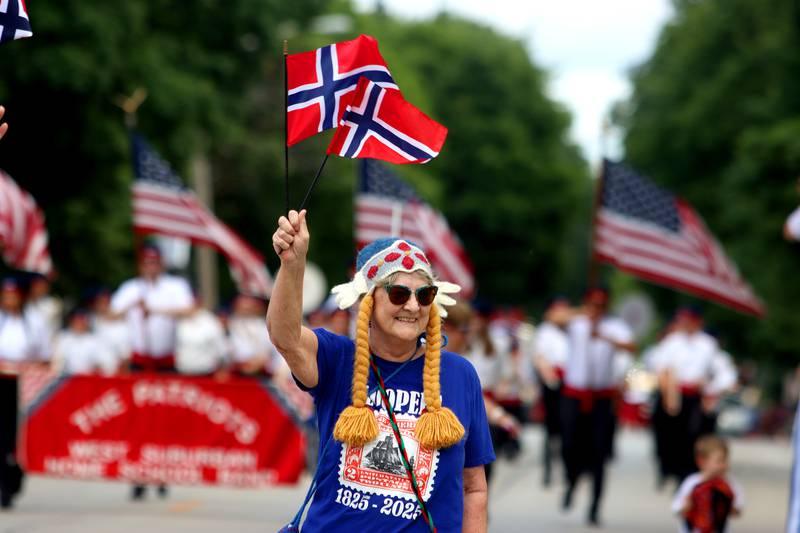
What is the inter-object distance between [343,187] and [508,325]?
1858 centimetres

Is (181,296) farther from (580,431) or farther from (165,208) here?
(580,431)

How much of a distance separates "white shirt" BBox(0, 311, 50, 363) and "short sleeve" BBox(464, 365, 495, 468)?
9.40 m

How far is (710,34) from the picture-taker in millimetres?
40812

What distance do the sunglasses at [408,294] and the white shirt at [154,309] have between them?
1008 cm

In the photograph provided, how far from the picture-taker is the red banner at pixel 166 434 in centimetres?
1390

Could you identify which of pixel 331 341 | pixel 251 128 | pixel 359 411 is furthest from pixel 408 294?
pixel 251 128

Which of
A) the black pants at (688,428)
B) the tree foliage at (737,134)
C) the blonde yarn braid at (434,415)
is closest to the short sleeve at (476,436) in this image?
the blonde yarn braid at (434,415)

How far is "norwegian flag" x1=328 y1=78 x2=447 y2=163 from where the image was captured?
6068mm

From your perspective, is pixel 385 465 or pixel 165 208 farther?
pixel 165 208

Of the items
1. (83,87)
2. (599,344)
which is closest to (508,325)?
(83,87)

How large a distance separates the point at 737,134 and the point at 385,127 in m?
32.5

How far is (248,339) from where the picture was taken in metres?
19.5

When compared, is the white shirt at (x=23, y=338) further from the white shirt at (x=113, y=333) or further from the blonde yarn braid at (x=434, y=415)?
the blonde yarn braid at (x=434, y=415)

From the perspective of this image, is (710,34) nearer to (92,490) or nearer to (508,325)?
(508,325)
